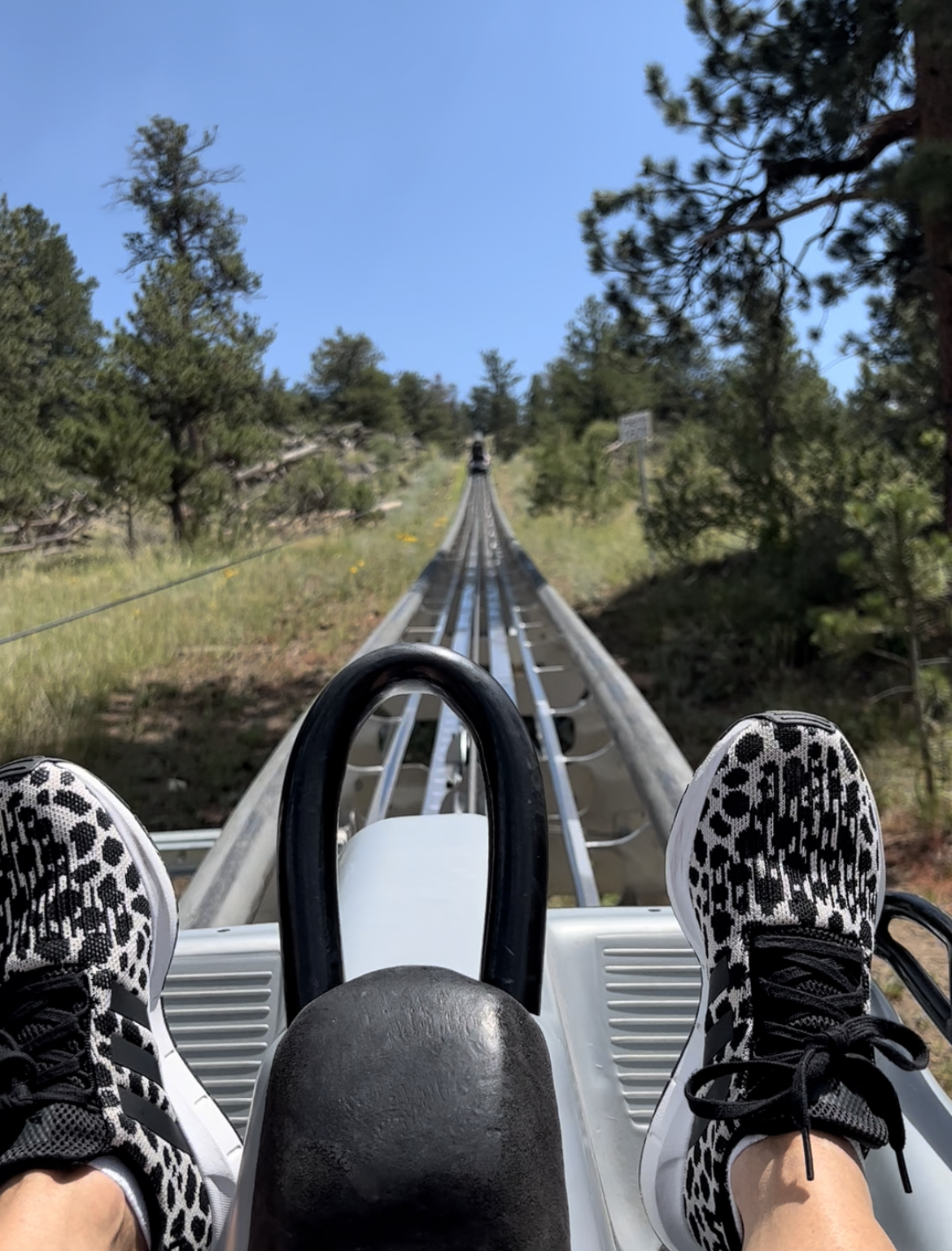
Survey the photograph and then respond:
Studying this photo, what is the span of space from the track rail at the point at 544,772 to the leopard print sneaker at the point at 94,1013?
0.35m

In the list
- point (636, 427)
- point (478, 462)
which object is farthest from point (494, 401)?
point (636, 427)

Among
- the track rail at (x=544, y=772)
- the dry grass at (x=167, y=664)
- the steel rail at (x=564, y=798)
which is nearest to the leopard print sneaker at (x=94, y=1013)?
the track rail at (x=544, y=772)

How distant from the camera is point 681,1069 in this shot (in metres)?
1.23

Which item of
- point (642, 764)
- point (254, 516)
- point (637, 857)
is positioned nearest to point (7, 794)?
point (642, 764)

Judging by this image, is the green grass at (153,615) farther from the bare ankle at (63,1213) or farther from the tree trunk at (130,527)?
the bare ankle at (63,1213)

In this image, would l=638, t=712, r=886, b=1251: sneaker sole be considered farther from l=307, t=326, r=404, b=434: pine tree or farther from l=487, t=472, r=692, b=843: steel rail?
l=307, t=326, r=404, b=434: pine tree

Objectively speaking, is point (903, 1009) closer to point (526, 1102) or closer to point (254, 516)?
point (526, 1102)

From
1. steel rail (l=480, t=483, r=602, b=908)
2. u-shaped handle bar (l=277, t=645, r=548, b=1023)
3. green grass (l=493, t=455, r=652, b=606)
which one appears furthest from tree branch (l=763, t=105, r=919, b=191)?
u-shaped handle bar (l=277, t=645, r=548, b=1023)

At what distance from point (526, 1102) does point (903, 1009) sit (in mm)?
2569

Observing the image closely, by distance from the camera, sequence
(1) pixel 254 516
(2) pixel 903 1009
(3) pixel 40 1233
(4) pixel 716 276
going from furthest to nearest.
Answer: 1. (1) pixel 254 516
2. (4) pixel 716 276
3. (2) pixel 903 1009
4. (3) pixel 40 1233

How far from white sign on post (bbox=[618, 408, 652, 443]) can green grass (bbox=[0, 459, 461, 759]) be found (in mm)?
2831

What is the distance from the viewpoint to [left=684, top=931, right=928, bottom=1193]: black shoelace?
1.05 metres

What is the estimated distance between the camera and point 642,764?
239 cm

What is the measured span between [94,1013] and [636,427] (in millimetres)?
8580
